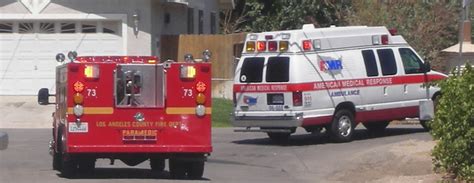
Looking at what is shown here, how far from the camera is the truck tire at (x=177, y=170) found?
16328mm

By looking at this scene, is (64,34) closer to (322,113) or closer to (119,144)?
(322,113)

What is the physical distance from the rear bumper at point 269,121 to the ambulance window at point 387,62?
241 cm

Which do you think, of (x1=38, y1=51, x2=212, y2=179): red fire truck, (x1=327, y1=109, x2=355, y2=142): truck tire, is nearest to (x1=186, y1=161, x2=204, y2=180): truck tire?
(x1=38, y1=51, x2=212, y2=179): red fire truck

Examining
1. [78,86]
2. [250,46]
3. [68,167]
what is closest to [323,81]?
[250,46]

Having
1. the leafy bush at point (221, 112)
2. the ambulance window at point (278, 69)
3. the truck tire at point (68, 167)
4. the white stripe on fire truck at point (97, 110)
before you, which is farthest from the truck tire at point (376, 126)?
the white stripe on fire truck at point (97, 110)

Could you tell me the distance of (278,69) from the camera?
22.4 meters

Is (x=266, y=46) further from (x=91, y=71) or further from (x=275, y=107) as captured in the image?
(x=91, y=71)

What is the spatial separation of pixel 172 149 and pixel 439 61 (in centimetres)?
2327

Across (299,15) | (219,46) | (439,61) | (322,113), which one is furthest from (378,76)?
(299,15)

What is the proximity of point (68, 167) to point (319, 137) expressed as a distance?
31.2 feet

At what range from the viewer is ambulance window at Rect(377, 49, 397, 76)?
76.6ft

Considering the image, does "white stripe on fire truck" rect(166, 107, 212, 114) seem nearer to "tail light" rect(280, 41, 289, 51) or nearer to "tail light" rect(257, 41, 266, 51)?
"tail light" rect(280, 41, 289, 51)

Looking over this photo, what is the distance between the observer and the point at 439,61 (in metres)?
37.5

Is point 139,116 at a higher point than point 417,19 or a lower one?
lower
